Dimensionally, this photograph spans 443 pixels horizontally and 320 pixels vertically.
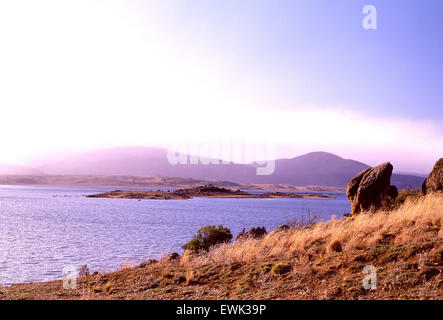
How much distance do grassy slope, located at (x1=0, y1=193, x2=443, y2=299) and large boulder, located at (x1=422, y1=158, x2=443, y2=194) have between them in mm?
5276

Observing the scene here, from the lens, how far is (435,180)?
56.9 feet

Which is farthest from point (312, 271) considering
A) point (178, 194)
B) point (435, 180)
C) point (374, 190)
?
point (178, 194)

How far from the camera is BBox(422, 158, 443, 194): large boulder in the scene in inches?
671

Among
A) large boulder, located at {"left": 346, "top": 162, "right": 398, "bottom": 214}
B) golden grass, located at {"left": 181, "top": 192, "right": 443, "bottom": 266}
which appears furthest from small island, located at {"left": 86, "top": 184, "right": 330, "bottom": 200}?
golden grass, located at {"left": 181, "top": 192, "right": 443, "bottom": 266}

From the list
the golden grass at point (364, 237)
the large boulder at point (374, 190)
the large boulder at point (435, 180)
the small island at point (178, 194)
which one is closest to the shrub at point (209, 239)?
the large boulder at point (374, 190)

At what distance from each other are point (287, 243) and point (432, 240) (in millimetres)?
4136

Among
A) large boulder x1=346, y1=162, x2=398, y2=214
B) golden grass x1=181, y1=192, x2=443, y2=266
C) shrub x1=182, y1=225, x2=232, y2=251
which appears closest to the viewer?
golden grass x1=181, y1=192, x2=443, y2=266

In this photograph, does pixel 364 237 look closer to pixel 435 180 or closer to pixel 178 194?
pixel 435 180

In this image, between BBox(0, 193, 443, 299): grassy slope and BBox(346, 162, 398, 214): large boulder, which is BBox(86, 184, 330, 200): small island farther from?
BBox(0, 193, 443, 299): grassy slope

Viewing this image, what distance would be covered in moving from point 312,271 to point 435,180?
12014mm

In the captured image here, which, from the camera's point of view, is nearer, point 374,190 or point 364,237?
point 364,237

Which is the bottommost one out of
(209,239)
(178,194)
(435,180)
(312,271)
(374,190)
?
(178,194)

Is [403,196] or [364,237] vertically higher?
[403,196]
